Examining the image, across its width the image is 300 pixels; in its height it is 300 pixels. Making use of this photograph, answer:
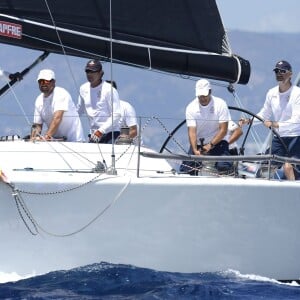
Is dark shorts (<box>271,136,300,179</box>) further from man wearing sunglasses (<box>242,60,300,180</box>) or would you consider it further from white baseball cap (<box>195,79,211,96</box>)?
white baseball cap (<box>195,79,211,96</box>)

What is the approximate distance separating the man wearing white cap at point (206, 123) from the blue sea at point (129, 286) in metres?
1.37

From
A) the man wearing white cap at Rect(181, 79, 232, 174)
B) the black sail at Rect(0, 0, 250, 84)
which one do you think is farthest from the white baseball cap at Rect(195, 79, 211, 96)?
the black sail at Rect(0, 0, 250, 84)

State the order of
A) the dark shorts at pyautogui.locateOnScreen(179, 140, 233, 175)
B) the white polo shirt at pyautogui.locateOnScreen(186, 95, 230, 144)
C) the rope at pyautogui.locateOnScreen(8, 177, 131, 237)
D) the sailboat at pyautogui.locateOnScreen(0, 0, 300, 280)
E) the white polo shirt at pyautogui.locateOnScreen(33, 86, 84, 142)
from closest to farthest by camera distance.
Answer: the rope at pyautogui.locateOnScreen(8, 177, 131, 237)
the sailboat at pyautogui.locateOnScreen(0, 0, 300, 280)
the dark shorts at pyautogui.locateOnScreen(179, 140, 233, 175)
the white polo shirt at pyautogui.locateOnScreen(33, 86, 84, 142)
the white polo shirt at pyautogui.locateOnScreen(186, 95, 230, 144)

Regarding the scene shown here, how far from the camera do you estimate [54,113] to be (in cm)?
1034

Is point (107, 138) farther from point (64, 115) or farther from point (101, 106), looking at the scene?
point (64, 115)

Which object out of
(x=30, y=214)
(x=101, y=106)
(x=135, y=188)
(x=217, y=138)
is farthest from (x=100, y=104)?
(x=30, y=214)

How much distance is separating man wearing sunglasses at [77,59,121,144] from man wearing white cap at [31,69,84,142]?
0.18 meters

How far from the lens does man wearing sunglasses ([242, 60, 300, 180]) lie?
35.9ft

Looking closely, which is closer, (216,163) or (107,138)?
(216,163)

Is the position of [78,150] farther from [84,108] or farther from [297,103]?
[297,103]

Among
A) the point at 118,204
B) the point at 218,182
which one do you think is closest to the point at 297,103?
the point at 218,182

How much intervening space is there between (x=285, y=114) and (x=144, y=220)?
7.37ft

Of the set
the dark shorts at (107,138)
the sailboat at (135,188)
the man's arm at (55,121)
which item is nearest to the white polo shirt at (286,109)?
the sailboat at (135,188)

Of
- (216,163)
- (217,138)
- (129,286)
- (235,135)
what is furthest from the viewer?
(235,135)
